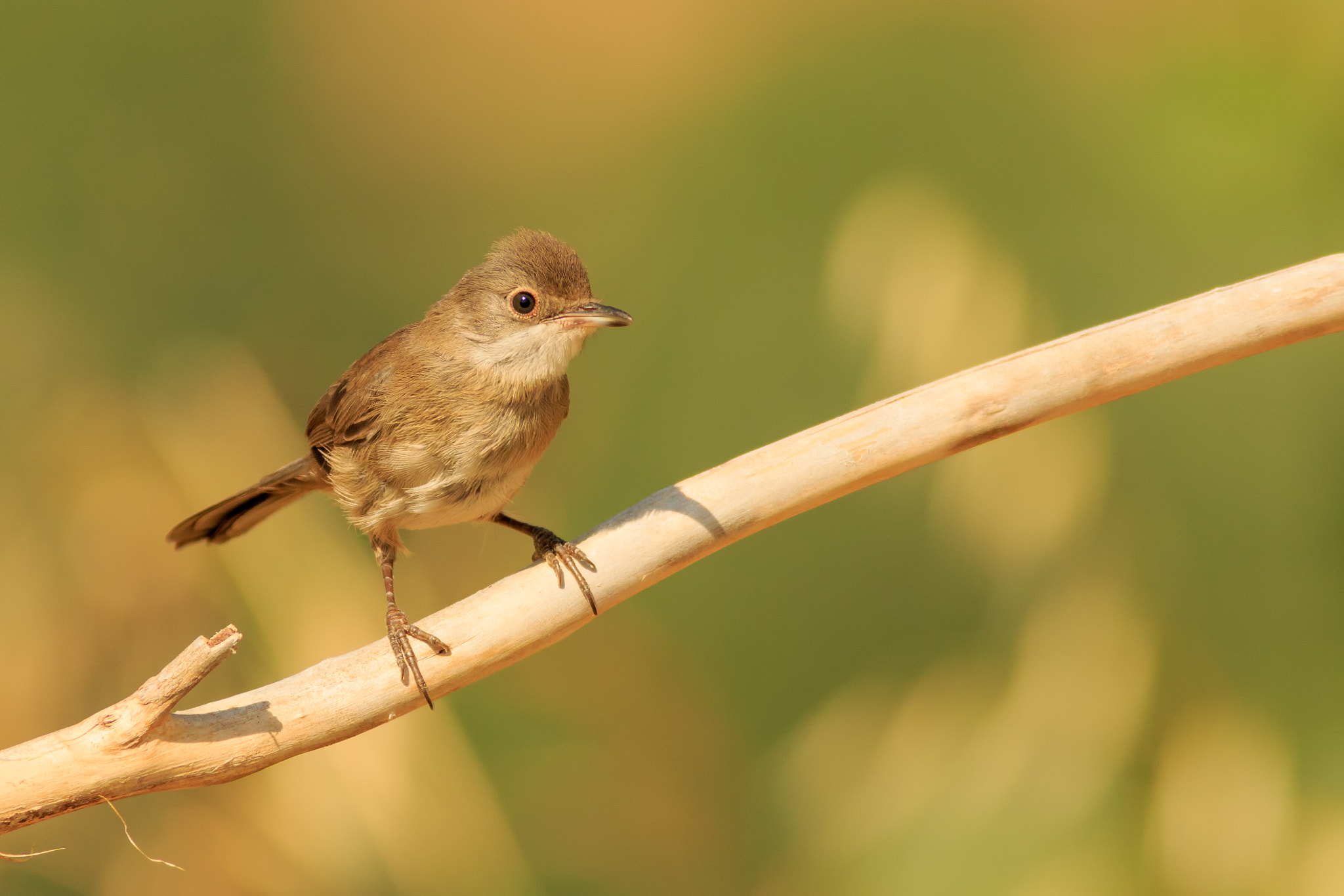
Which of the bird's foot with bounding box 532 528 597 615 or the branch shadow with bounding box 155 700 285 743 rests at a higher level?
the branch shadow with bounding box 155 700 285 743

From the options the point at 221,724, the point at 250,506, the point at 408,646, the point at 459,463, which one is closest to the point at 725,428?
the point at 459,463

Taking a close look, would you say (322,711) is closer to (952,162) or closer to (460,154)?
(460,154)

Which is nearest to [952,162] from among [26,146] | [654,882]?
[654,882]

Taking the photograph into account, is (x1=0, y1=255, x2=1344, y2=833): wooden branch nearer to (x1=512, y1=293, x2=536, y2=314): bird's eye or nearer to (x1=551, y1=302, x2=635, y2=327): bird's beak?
(x1=551, y1=302, x2=635, y2=327): bird's beak

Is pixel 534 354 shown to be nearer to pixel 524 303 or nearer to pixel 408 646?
pixel 524 303

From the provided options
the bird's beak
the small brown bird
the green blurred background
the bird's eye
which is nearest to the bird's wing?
the small brown bird

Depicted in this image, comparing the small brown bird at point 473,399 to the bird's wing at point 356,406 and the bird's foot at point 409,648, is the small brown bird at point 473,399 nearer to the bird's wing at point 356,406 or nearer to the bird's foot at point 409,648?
the bird's wing at point 356,406
